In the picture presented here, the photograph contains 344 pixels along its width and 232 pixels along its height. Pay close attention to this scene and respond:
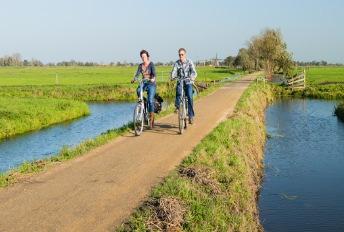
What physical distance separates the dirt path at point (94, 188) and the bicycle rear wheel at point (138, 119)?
652mm

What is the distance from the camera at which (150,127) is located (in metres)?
15.9

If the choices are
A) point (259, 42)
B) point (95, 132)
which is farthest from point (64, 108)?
point (259, 42)

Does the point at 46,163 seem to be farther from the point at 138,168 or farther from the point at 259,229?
the point at 259,229

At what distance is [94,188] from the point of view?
29.3ft

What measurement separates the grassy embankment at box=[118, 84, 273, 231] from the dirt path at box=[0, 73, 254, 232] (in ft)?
1.21

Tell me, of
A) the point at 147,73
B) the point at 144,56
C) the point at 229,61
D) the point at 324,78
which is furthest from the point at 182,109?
the point at 229,61

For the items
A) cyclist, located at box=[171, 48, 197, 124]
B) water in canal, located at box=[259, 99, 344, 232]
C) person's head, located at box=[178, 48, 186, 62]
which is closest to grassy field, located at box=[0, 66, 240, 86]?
water in canal, located at box=[259, 99, 344, 232]

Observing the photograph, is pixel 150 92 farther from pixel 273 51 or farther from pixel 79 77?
pixel 79 77

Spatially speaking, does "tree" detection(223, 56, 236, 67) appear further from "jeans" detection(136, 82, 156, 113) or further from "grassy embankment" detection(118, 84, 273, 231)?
"grassy embankment" detection(118, 84, 273, 231)

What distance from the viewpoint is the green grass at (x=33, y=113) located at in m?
26.6

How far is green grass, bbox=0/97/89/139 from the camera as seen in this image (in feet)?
87.4

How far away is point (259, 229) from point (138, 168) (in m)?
2.81

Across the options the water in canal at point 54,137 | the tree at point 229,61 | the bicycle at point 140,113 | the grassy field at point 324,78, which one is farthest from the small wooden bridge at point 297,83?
the tree at point 229,61

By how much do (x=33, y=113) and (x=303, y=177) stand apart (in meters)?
18.8
